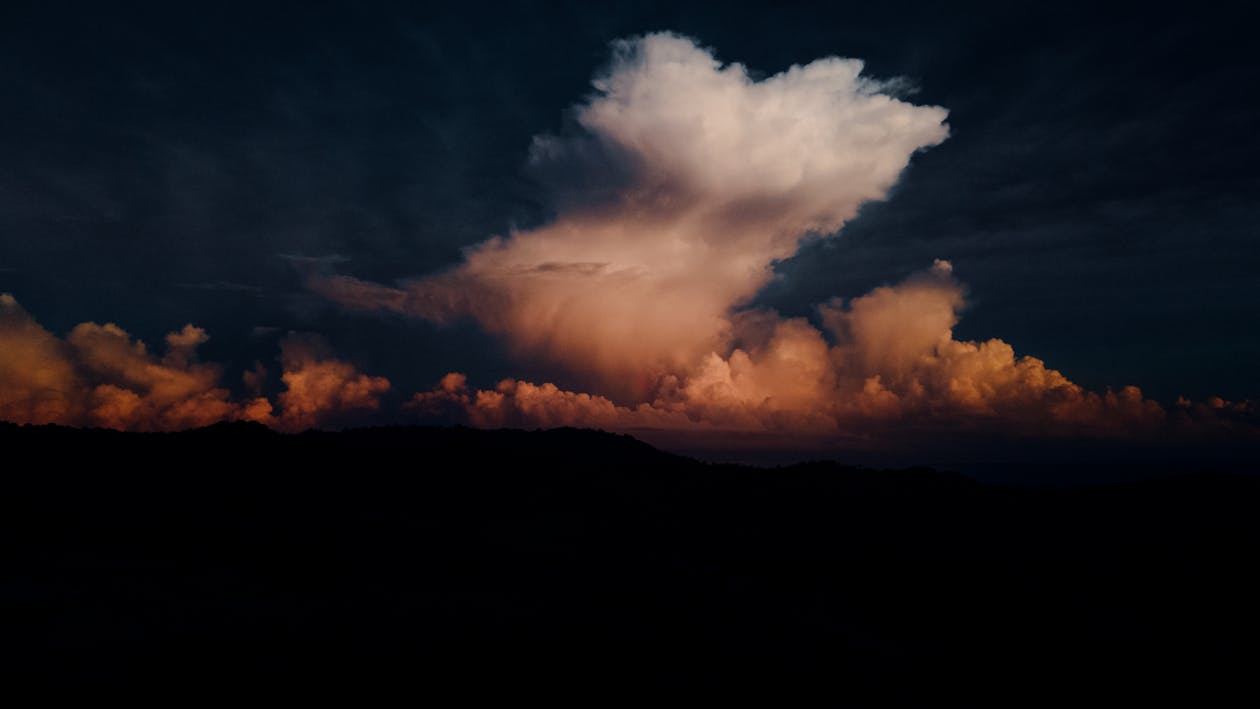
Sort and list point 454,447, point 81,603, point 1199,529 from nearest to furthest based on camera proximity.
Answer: point 81,603
point 1199,529
point 454,447

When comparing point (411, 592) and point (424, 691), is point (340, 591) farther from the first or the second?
point (424, 691)

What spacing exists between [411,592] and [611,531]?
21.7 metres

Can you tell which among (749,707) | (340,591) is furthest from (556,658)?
(340,591)

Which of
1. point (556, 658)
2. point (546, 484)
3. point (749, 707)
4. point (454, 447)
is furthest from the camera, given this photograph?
point (454, 447)

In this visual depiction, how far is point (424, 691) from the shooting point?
2203 centimetres

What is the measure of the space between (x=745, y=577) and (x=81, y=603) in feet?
116

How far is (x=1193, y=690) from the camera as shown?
25250 mm

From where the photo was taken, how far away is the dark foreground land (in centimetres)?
2461

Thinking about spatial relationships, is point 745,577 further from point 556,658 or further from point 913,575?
point 556,658

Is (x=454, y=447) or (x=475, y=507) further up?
(x=454, y=447)

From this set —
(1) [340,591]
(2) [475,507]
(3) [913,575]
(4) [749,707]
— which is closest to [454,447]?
(2) [475,507]

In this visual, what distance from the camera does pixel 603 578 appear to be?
37625 mm

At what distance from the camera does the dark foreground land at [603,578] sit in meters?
24.6

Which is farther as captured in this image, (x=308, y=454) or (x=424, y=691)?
(x=308, y=454)
